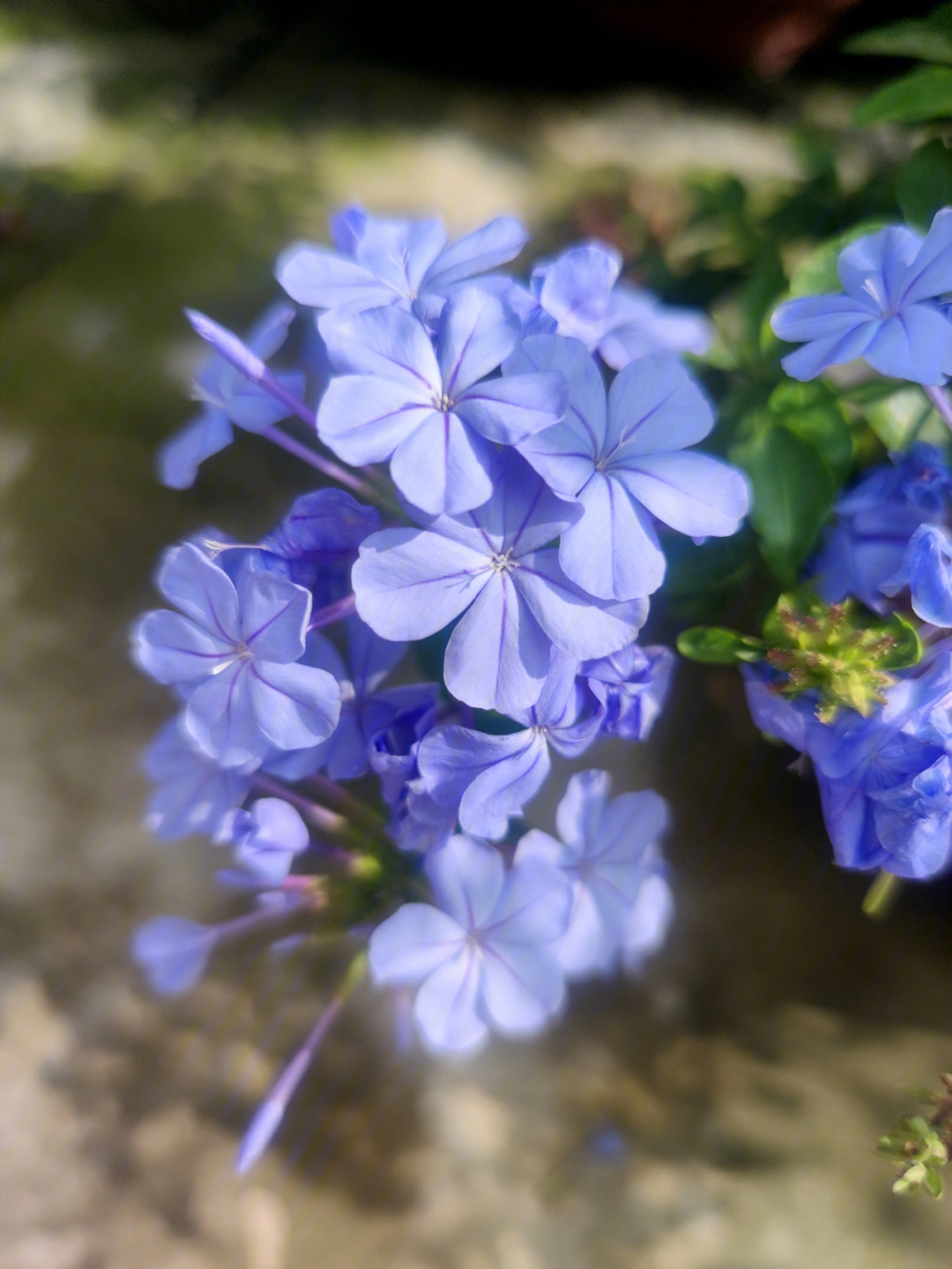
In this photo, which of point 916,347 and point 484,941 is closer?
point 916,347

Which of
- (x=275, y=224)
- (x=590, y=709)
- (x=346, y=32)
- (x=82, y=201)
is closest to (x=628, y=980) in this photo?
(x=590, y=709)

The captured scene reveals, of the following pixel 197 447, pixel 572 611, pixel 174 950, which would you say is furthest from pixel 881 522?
pixel 174 950

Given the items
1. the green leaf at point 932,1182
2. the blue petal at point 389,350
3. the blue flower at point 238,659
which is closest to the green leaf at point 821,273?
the blue petal at point 389,350

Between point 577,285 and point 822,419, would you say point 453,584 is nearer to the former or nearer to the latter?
point 577,285

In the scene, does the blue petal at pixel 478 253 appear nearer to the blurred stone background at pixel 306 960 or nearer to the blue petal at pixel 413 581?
the blue petal at pixel 413 581

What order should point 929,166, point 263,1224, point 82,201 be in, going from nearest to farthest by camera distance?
point 929,166, point 263,1224, point 82,201

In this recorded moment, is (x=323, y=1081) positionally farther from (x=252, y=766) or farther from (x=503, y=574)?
(x=503, y=574)
